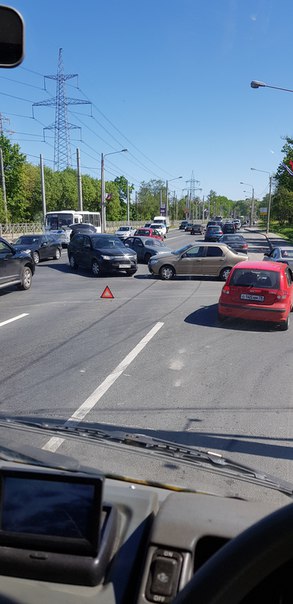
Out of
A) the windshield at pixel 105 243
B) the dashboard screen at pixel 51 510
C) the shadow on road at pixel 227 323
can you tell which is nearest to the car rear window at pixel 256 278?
the shadow on road at pixel 227 323

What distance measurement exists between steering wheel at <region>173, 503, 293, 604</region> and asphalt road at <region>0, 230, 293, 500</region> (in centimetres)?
139

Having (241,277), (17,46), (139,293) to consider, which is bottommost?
(139,293)

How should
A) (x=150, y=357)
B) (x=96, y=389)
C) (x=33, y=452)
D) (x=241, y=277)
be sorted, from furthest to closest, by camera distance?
1. (x=241, y=277)
2. (x=150, y=357)
3. (x=96, y=389)
4. (x=33, y=452)

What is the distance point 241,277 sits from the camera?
11.0m

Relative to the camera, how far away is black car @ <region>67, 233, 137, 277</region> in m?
20.1

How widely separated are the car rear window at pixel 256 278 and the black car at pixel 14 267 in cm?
725

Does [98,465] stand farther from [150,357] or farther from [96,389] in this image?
[150,357]

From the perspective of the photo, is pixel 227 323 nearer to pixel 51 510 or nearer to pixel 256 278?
pixel 256 278

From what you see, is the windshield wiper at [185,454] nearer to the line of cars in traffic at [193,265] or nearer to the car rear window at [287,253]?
the line of cars in traffic at [193,265]

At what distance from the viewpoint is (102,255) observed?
2028 centimetres

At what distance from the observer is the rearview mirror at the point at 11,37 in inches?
88.5

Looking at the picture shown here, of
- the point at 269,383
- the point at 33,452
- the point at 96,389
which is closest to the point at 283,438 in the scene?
the point at 269,383

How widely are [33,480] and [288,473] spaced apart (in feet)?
10.6

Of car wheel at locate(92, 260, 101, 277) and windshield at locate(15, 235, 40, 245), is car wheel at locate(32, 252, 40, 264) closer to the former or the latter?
windshield at locate(15, 235, 40, 245)
